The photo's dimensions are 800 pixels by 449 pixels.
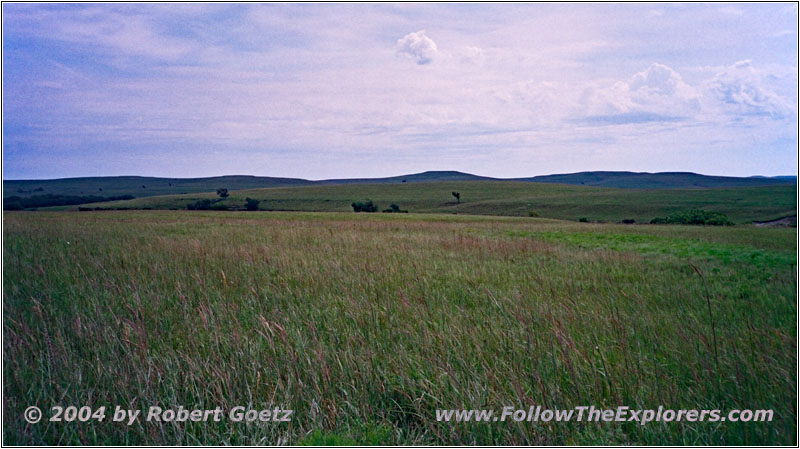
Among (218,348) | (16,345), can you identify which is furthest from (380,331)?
(16,345)

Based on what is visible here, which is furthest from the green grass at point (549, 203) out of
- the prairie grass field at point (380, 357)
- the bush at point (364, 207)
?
the prairie grass field at point (380, 357)

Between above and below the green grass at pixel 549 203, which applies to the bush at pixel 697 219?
below

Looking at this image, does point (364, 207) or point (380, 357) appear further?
point (364, 207)

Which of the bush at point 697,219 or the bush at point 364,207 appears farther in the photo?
the bush at point 364,207

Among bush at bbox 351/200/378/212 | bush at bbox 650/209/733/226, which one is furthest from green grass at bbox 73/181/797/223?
bush at bbox 650/209/733/226

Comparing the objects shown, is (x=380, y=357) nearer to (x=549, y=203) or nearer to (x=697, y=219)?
(x=697, y=219)

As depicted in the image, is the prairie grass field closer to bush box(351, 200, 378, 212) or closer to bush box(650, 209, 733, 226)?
bush box(650, 209, 733, 226)

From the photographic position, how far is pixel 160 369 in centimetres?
407

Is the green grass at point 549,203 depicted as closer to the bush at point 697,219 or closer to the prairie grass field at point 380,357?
the bush at point 697,219

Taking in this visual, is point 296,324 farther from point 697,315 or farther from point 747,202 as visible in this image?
point 747,202

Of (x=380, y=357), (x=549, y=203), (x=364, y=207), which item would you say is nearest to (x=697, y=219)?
(x=549, y=203)

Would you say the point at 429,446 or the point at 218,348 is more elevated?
the point at 218,348

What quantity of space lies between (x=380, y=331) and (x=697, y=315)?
4.11m

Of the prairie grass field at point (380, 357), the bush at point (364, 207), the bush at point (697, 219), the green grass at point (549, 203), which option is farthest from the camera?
the bush at point (364, 207)
